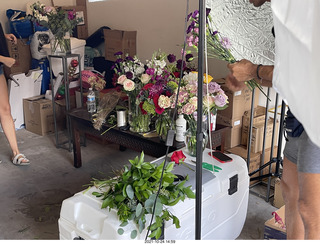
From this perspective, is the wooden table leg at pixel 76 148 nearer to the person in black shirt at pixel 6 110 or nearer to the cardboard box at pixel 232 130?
the person in black shirt at pixel 6 110

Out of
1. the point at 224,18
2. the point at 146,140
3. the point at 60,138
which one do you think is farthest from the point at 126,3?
the point at 224,18

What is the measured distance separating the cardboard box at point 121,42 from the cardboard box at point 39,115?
1.07 meters

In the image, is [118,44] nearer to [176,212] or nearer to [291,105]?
[176,212]

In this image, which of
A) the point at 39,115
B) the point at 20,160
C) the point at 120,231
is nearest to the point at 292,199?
the point at 120,231

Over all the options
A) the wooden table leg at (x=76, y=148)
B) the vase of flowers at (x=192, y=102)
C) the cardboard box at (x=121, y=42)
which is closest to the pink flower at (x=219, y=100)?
Result: the vase of flowers at (x=192, y=102)

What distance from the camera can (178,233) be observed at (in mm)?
1711

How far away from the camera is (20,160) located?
10.9 ft

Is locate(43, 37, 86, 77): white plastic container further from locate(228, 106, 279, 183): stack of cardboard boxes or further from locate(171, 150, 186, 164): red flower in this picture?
locate(171, 150, 186, 164): red flower

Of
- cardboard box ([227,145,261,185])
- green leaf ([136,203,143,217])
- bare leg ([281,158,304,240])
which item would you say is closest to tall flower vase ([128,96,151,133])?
cardboard box ([227,145,261,185])

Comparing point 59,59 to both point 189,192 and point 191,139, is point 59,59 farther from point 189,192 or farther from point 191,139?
point 189,192

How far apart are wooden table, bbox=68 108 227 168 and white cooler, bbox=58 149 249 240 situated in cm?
31

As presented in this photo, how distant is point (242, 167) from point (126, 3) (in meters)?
3.28

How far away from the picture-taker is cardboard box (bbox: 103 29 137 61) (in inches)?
181

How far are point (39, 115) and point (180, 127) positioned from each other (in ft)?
7.46
